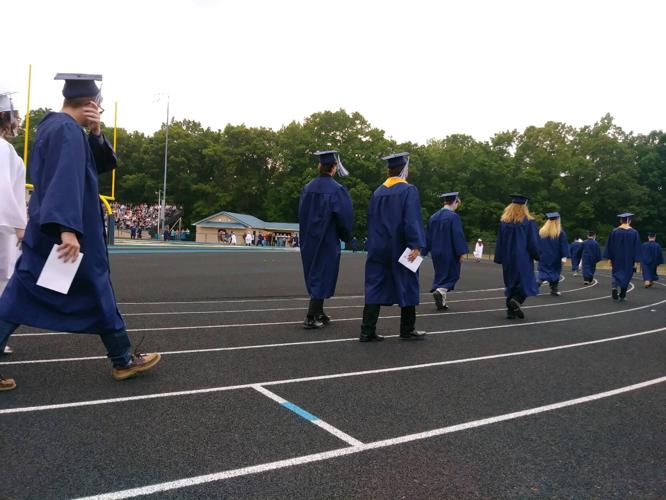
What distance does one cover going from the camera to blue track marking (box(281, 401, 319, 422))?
3285 mm

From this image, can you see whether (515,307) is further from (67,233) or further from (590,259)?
(590,259)

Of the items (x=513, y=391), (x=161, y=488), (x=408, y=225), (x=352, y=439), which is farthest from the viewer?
(x=408, y=225)

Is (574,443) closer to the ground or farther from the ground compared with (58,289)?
closer to the ground

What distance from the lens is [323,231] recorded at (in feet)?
22.2

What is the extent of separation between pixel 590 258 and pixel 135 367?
679 inches

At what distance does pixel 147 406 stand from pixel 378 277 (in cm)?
314

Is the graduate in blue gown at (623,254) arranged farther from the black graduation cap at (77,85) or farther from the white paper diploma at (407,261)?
the black graduation cap at (77,85)

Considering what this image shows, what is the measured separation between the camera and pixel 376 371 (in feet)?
14.8

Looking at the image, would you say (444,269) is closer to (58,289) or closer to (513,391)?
(513,391)

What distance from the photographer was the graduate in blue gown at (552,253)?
13023 millimetres

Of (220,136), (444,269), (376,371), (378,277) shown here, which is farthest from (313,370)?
(220,136)

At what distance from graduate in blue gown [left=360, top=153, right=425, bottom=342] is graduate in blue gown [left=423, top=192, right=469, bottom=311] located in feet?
12.2

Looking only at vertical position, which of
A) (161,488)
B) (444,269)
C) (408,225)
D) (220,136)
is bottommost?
(161,488)

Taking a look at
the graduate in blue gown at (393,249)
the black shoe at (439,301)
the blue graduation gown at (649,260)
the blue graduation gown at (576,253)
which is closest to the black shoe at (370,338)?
the graduate in blue gown at (393,249)
